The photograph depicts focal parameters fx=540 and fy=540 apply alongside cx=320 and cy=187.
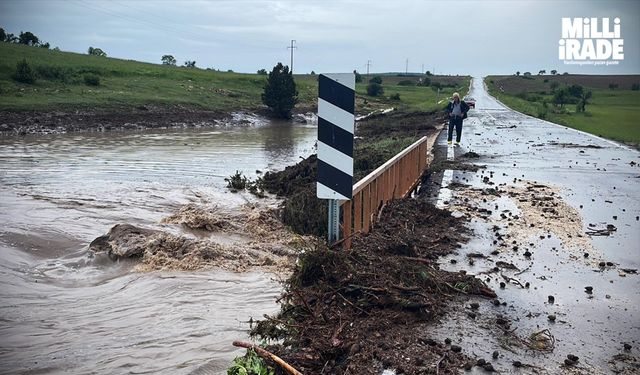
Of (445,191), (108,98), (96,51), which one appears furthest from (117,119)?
(96,51)

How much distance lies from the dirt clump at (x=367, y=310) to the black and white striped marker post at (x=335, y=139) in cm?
57

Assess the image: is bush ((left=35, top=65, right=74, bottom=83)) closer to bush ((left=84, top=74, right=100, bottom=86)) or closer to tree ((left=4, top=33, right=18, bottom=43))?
bush ((left=84, top=74, right=100, bottom=86))

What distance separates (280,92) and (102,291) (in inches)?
1725

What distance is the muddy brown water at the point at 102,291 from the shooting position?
15.9ft

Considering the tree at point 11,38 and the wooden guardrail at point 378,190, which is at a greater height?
the tree at point 11,38

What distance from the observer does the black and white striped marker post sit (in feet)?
17.1

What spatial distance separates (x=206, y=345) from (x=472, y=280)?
2647mm

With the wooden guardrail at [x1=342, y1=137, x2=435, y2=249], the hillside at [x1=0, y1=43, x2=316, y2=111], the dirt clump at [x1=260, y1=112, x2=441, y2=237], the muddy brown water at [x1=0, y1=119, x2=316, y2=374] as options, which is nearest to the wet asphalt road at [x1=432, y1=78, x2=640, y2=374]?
the wooden guardrail at [x1=342, y1=137, x2=435, y2=249]

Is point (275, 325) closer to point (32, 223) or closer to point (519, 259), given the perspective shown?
point (519, 259)

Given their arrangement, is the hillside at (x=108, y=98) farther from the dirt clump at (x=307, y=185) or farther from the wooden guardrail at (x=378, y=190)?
the wooden guardrail at (x=378, y=190)

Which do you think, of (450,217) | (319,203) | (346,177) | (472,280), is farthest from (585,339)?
(319,203)

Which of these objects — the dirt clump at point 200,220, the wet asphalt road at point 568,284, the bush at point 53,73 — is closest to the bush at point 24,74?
the bush at point 53,73

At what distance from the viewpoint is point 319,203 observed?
9.95 metres

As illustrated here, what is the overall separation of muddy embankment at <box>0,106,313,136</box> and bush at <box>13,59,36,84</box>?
7.14 metres
